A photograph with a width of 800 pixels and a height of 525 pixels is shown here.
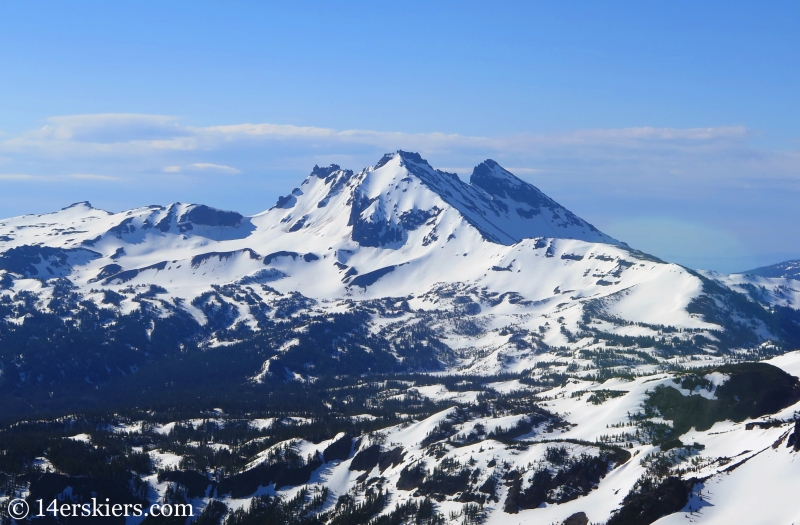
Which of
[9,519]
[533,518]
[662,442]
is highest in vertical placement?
[662,442]

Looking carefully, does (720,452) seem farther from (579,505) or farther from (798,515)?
(798,515)

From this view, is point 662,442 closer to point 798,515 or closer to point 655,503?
point 655,503

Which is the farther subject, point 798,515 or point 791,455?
point 791,455

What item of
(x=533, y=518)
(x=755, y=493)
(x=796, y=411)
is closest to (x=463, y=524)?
(x=533, y=518)

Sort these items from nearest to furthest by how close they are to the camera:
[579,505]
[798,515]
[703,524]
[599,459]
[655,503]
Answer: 1. [798,515]
2. [703,524]
3. [655,503]
4. [579,505]
5. [599,459]

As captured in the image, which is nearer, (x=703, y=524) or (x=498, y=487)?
(x=703, y=524)

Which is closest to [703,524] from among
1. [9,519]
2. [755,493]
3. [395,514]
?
[755,493]

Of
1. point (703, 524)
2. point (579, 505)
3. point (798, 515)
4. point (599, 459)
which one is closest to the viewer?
point (798, 515)

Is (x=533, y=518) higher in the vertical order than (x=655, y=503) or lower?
lower

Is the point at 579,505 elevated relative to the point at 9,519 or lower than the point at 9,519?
elevated
